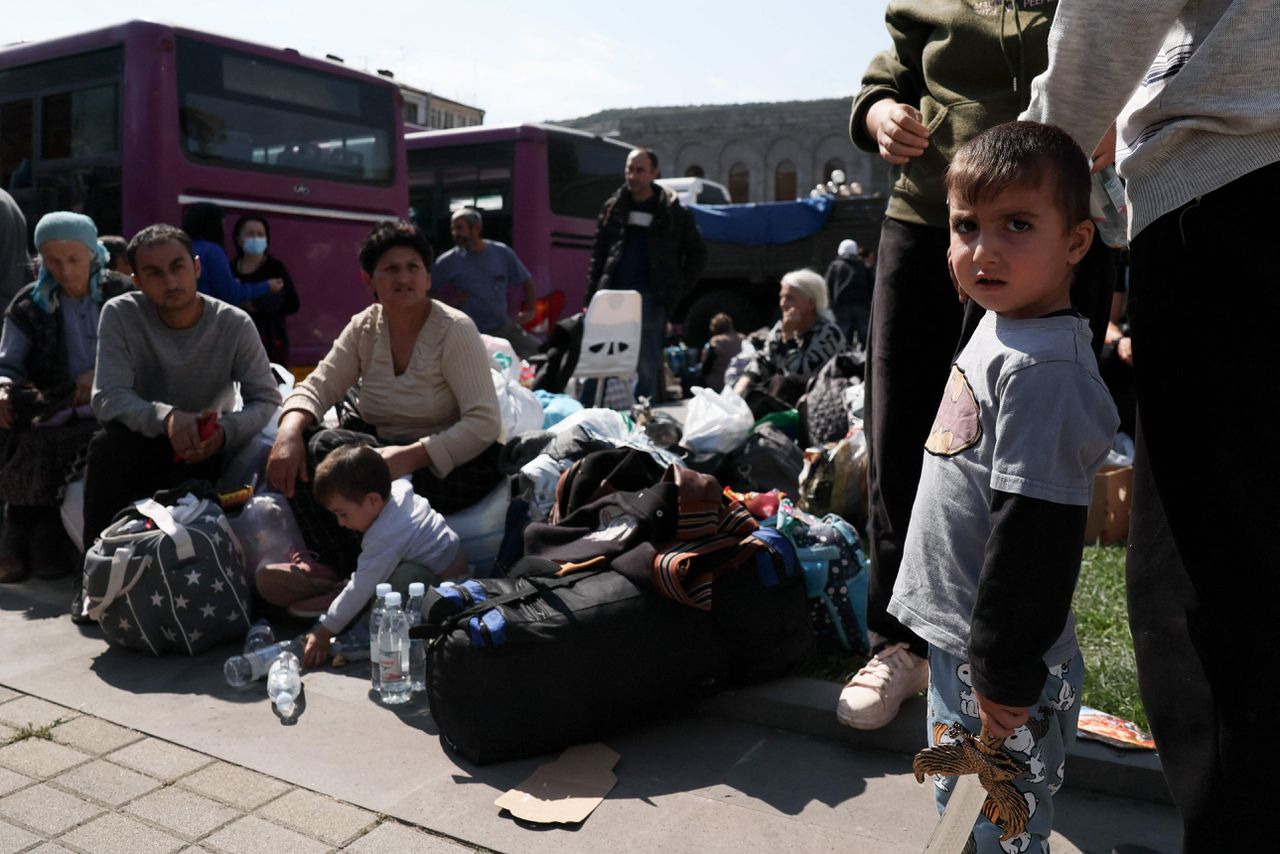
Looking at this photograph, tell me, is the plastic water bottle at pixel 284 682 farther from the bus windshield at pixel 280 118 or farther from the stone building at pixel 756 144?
the stone building at pixel 756 144

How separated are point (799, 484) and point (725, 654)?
209 centimetres

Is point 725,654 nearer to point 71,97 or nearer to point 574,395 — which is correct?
point 574,395

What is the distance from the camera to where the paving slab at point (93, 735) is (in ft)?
10.0

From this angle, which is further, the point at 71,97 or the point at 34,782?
the point at 71,97

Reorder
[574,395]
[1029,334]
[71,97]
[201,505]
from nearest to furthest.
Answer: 1. [1029,334]
2. [201,505]
3. [574,395]
4. [71,97]

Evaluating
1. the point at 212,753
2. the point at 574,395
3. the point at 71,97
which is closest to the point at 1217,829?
the point at 212,753

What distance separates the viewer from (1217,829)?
1.50m

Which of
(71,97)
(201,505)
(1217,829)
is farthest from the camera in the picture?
(71,97)

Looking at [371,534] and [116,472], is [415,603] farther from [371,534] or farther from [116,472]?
[116,472]

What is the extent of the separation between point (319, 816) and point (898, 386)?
1.75m

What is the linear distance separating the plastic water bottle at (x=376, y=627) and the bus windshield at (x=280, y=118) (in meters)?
5.50

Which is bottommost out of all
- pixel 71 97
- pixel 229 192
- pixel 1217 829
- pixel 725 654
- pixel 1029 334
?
pixel 725 654

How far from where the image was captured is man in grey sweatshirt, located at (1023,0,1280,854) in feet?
4.87

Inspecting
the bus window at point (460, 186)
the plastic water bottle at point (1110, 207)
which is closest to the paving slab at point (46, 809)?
the plastic water bottle at point (1110, 207)
